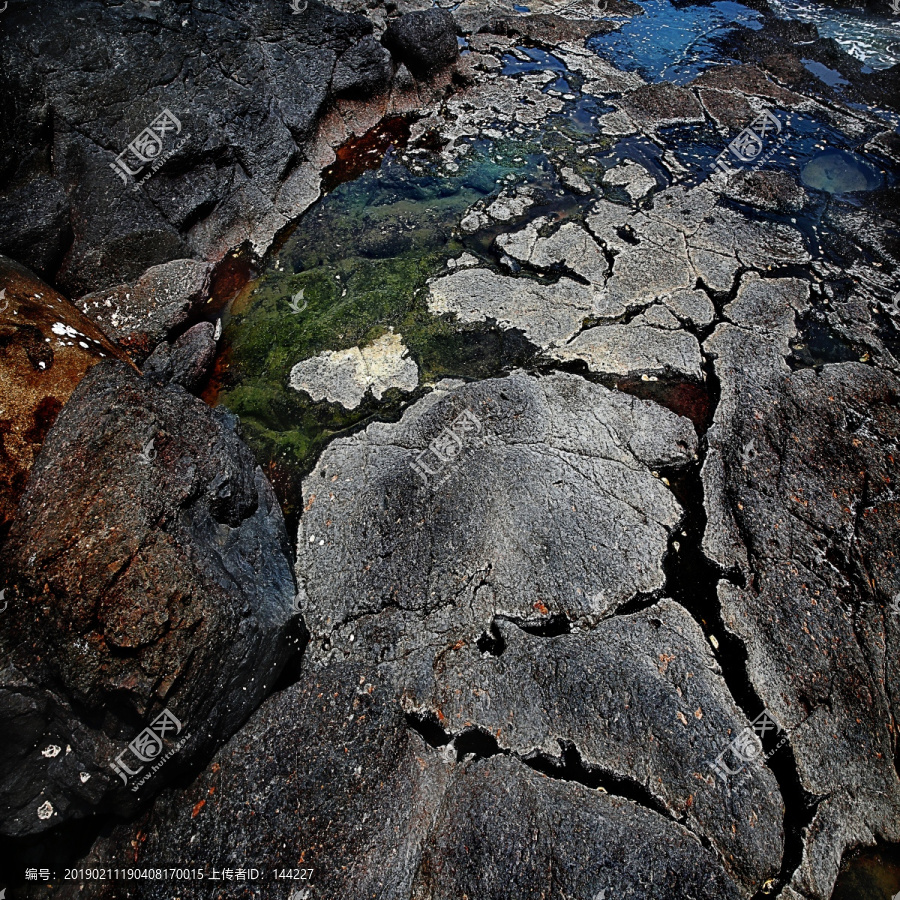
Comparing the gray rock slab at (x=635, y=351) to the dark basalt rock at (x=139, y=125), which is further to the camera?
the dark basalt rock at (x=139, y=125)

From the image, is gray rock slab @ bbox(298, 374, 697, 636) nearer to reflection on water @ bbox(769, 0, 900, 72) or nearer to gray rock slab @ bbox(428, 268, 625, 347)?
gray rock slab @ bbox(428, 268, 625, 347)

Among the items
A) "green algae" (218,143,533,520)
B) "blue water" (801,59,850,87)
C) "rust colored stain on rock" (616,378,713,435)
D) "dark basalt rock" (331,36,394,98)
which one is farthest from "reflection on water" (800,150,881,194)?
"dark basalt rock" (331,36,394,98)

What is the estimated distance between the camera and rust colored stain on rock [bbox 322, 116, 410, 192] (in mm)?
4555

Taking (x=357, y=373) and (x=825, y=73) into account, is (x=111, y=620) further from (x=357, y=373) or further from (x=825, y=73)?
(x=825, y=73)

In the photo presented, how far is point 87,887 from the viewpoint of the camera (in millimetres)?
1574

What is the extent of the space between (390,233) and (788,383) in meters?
2.82

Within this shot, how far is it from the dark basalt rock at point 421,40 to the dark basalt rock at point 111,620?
492 cm

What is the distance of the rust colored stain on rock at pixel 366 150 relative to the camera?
4555mm

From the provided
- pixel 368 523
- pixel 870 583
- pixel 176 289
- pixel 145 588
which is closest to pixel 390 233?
pixel 176 289

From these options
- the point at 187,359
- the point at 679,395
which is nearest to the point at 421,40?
the point at 187,359

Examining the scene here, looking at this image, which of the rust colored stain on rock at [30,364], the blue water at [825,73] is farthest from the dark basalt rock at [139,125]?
the blue water at [825,73]

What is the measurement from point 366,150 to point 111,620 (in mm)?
4531

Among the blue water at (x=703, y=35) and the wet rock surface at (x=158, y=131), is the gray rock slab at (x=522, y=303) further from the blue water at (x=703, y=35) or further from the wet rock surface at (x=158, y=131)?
the blue water at (x=703, y=35)

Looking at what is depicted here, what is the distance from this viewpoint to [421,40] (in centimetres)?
517
